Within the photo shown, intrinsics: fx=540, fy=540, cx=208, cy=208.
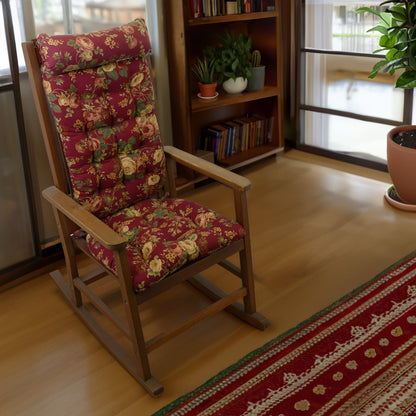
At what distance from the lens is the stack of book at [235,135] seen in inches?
127

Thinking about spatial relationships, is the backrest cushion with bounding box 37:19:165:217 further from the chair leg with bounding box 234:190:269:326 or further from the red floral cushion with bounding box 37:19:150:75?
the chair leg with bounding box 234:190:269:326

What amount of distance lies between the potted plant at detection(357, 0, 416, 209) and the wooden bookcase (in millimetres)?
694

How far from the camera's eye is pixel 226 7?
117 inches

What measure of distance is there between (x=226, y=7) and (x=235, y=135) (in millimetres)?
749

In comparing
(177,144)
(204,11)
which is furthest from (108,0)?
(177,144)

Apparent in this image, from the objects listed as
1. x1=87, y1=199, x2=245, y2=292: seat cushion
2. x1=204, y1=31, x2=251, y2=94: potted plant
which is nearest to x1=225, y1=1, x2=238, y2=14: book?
x1=204, y1=31, x2=251, y2=94: potted plant

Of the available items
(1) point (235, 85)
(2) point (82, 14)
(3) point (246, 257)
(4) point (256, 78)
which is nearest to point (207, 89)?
(1) point (235, 85)

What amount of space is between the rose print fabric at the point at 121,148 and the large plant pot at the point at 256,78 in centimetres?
130

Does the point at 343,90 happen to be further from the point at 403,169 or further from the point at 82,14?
the point at 82,14

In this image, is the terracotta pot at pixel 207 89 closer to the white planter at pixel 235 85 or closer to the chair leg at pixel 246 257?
the white planter at pixel 235 85

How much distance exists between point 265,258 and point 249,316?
47cm

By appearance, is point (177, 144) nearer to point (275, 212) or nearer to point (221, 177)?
point (275, 212)

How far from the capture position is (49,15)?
227 centimetres

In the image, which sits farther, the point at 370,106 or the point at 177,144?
the point at 370,106
